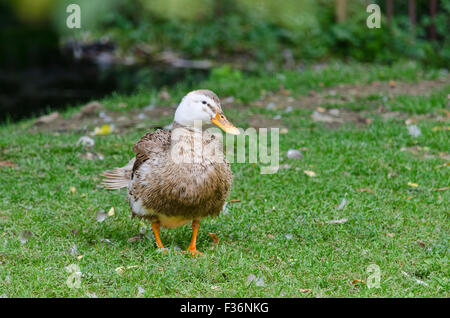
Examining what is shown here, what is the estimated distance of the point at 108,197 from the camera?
6.29 metres

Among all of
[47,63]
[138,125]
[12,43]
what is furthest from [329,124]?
[12,43]

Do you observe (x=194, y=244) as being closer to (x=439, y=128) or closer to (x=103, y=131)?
(x=103, y=131)

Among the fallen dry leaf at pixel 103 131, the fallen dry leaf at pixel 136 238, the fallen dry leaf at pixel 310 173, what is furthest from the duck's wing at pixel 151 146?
the fallen dry leaf at pixel 103 131

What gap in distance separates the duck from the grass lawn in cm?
37

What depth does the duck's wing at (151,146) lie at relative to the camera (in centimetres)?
490

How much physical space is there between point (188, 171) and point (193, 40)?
12792mm

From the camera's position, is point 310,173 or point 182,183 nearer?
point 182,183

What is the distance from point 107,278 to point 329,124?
4.97 metres

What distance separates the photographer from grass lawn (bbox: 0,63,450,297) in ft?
14.4

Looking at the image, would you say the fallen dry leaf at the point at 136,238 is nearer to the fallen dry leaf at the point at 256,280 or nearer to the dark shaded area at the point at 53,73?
the fallen dry leaf at the point at 256,280

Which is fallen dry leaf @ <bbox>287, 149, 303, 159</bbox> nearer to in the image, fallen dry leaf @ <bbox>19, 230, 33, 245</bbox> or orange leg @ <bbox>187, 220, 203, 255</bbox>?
orange leg @ <bbox>187, 220, 203, 255</bbox>

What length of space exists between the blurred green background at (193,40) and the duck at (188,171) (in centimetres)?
838

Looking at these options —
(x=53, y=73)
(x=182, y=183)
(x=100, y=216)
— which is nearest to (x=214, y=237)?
(x=182, y=183)

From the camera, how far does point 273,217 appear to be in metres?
5.72
